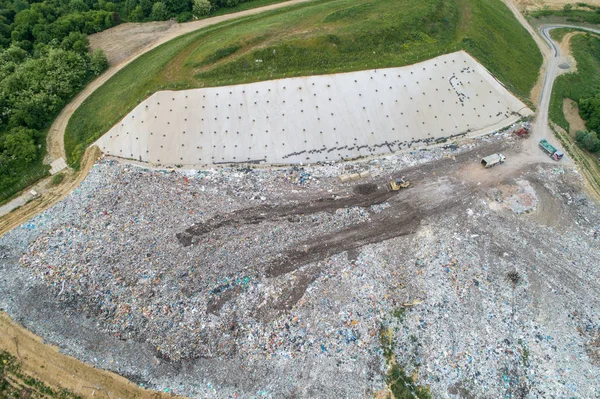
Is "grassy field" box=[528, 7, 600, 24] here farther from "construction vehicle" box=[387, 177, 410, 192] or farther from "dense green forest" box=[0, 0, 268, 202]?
"dense green forest" box=[0, 0, 268, 202]

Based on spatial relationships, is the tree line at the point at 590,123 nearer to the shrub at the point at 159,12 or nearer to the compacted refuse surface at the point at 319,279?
the compacted refuse surface at the point at 319,279

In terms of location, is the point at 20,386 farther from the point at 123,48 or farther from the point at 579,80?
the point at 579,80

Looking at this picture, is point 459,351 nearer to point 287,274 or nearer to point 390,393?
point 390,393

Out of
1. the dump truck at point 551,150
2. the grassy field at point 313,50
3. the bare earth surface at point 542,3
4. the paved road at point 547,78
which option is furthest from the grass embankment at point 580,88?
the bare earth surface at point 542,3

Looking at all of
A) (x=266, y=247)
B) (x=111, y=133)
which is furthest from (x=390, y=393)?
(x=111, y=133)

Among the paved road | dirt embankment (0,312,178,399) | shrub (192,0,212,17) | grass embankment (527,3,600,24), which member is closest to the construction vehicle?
the paved road

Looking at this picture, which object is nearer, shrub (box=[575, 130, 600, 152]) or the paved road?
shrub (box=[575, 130, 600, 152])
